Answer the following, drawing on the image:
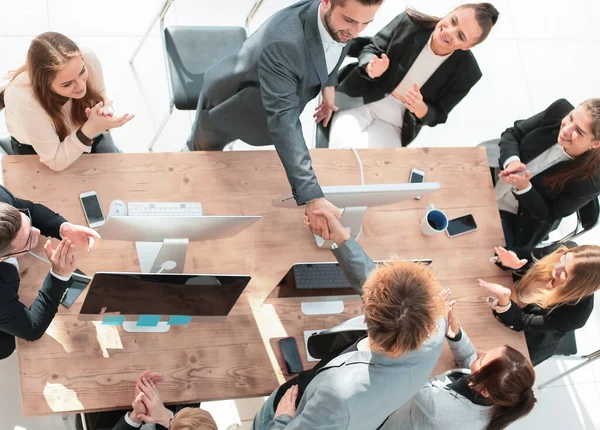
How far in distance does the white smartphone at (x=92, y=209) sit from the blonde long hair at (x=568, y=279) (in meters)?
1.72

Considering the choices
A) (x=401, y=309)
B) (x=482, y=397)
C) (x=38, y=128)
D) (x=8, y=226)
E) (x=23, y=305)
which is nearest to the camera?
(x=401, y=309)

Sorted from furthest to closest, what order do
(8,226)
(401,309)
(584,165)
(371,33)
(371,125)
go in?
(371,33)
(371,125)
(584,165)
(8,226)
(401,309)

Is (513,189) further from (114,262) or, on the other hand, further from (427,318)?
(114,262)

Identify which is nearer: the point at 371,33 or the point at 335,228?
the point at 335,228

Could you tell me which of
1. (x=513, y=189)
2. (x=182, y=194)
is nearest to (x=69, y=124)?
(x=182, y=194)

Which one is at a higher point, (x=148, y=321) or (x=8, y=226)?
(x=8, y=226)

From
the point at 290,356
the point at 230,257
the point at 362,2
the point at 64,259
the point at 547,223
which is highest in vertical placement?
the point at 362,2

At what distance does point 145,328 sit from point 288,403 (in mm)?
566

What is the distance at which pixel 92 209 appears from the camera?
223 cm

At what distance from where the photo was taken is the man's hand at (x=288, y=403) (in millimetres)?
2037

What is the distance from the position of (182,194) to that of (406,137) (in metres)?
1.23

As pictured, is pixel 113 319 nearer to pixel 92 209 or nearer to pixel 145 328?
pixel 145 328

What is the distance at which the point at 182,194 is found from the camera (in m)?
2.35

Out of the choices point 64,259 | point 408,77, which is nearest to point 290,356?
point 64,259
